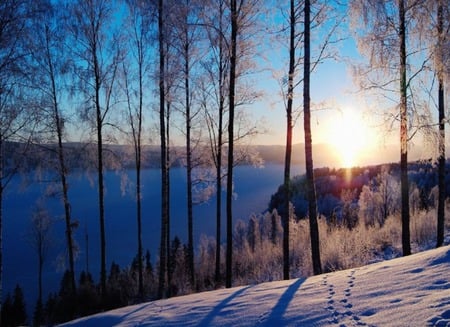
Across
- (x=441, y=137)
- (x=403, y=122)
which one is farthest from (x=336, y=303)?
(x=441, y=137)

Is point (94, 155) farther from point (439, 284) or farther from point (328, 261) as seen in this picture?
point (439, 284)

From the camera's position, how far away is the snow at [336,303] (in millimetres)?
3139

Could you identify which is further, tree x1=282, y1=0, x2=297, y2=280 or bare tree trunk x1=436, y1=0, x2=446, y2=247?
tree x1=282, y1=0, x2=297, y2=280

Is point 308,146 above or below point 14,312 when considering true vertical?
above

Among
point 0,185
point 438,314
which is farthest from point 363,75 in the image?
point 0,185

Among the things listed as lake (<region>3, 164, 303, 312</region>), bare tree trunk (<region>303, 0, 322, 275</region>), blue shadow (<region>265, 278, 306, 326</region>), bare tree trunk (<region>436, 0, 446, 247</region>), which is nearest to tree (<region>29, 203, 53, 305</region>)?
lake (<region>3, 164, 303, 312</region>)

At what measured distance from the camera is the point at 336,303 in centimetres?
375

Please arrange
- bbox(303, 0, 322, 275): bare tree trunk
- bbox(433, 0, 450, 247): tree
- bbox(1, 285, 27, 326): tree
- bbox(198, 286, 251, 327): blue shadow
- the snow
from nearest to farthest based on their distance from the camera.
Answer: the snow → bbox(198, 286, 251, 327): blue shadow → bbox(433, 0, 450, 247): tree → bbox(303, 0, 322, 275): bare tree trunk → bbox(1, 285, 27, 326): tree

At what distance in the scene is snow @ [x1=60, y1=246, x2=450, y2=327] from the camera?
314cm

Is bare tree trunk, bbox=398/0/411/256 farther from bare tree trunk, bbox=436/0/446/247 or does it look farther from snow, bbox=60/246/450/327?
snow, bbox=60/246/450/327

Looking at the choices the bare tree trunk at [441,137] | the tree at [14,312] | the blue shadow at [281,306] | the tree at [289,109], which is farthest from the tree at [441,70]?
the tree at [14,312]

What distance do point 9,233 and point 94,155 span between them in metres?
36.1

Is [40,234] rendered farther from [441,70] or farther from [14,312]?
[441,70]

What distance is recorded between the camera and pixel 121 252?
37906mm
